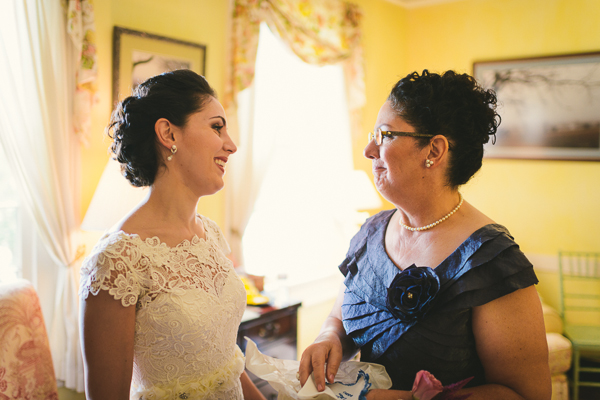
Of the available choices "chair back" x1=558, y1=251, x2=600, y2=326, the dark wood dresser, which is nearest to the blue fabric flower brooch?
the dark wood dresser

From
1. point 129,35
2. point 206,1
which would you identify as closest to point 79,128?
point 129,35

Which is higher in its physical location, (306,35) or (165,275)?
(306,35)

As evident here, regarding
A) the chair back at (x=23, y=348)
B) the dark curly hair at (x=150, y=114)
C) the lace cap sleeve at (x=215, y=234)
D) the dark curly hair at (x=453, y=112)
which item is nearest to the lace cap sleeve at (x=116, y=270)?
the dark curly hair at (x=150, y=114)

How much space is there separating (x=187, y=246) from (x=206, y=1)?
216 cm

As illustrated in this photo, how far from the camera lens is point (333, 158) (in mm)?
4129

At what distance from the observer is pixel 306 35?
11.6 ft

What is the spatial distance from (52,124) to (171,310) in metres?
1.51

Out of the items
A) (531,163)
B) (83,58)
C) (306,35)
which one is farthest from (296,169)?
(531,163)

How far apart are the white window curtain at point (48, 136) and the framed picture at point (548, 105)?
3.39 metres

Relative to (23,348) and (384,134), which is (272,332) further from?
(384,134)

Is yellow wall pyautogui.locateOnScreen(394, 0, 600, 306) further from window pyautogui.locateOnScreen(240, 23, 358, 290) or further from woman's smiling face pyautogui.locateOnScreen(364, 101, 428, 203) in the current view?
woman's smiling face pyautogui.locateOnScreen(364, 101, 428, 203)

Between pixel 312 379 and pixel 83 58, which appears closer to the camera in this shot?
pixel 312 379

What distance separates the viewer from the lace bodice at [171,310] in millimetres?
1173

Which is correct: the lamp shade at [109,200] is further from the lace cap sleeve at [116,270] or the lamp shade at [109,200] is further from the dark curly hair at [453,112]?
the dark curly hair at [453,112]
